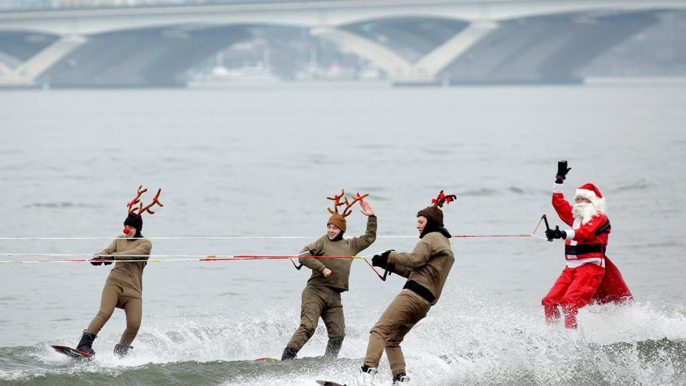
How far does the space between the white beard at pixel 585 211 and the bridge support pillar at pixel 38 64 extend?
378 feet

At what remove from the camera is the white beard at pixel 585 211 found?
39.0ft

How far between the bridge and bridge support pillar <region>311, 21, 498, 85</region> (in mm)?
93

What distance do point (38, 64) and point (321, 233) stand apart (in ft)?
363

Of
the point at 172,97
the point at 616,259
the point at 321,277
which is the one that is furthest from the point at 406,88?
the point at 321,277

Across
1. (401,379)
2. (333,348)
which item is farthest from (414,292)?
(333,348)

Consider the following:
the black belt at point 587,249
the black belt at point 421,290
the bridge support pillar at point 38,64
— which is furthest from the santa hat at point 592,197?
the bridge support pillar at point 38,64

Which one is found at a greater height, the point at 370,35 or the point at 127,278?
the point at 370,35

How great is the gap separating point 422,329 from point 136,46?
120 m

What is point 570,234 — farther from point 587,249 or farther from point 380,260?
point 380,260

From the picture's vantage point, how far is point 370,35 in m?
122

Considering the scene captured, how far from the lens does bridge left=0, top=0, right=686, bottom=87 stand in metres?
109

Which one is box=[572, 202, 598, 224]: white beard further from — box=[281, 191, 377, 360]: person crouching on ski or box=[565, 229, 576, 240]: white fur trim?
box=[281, 191, 377, 360]: person crouching on ski

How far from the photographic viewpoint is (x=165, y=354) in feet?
41.8

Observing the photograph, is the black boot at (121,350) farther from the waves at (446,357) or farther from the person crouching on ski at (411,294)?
the person crouching on ski at (411,294)
